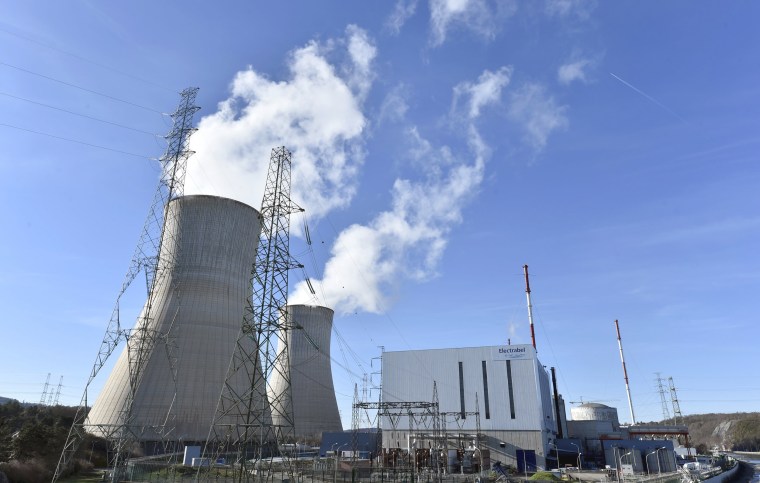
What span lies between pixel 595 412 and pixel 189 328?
87.8m

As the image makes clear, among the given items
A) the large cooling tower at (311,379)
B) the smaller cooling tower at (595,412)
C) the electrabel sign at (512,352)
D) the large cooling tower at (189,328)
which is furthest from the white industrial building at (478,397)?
the smaller cooling tower at (595,412)

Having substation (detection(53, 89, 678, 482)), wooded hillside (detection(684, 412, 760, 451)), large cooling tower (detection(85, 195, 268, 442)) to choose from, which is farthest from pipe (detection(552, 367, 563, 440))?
wooded hillside (detection(684, 412, 760, 451))

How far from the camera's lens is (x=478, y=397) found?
41875 mm

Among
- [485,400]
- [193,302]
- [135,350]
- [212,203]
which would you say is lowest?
[485,400]

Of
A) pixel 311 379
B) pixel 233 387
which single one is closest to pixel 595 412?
pixel 311 379

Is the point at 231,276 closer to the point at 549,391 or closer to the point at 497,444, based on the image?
the point at 497,444

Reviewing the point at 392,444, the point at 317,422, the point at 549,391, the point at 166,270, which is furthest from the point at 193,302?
the point at 549,391

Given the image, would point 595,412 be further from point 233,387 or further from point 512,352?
point 233,387

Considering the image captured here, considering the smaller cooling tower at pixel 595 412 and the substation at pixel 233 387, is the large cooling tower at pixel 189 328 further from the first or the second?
the smaller cooling tower at pixel 595 412

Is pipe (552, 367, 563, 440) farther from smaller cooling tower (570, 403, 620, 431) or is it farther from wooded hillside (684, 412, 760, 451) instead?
wooded hillside (684, 412, 760, 451)

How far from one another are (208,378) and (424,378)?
790 inches

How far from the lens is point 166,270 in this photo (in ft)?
116

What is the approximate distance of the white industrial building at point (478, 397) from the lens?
38812 millimetres

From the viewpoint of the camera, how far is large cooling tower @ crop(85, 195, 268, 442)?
32688 millimetres
